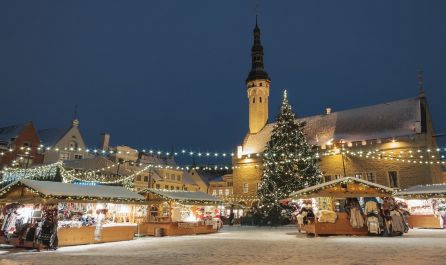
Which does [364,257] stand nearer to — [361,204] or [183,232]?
[361,204]

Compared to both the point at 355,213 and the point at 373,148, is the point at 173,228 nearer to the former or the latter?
the point at 355,213

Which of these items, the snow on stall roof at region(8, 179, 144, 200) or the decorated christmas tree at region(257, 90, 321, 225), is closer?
the snow on stall roof at region(8, 179, 144, 200)

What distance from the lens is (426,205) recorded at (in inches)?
959

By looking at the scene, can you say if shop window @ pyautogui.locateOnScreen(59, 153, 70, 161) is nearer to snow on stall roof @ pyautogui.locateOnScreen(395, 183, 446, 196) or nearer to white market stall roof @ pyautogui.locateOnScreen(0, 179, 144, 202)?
Result: white market stall roof @ pyautogui.locateOnScreen(0, 179, 144, 202)

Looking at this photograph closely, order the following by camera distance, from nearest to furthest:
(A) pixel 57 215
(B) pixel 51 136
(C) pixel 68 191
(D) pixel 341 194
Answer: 1. (A) pixel 57 215
2. (C) pixel 68 191
3. (D) pixel 341 194
4. (B) pixel 51 136

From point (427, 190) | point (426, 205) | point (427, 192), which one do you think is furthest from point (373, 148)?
point (427, 192)

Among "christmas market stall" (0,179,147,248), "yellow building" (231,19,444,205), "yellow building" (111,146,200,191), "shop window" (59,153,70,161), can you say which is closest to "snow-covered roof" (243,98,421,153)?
"yellow building" (231,19,444,205)

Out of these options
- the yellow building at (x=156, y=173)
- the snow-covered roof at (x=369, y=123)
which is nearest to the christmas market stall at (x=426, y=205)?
the snow-covered roof at (x=369, y=123)

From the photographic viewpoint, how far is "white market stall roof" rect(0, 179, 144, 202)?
1516 cm

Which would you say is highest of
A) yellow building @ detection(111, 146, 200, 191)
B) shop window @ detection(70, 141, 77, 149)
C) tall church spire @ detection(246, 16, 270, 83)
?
tall church spire @ detection(246, 16, 270, 83)

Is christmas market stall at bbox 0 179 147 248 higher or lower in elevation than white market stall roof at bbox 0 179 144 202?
lower

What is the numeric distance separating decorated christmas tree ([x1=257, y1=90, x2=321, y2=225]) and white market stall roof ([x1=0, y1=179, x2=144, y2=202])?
14801 millimetres

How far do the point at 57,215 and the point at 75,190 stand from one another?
2.14m

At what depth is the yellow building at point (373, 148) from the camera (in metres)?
31.6
